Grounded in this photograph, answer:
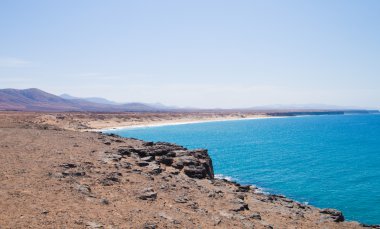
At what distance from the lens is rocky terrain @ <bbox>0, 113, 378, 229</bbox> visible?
49.0ft

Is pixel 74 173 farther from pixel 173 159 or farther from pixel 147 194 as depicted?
pixel 173 159

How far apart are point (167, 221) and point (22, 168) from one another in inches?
423

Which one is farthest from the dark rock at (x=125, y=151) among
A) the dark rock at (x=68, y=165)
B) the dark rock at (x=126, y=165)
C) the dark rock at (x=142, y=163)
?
the dark rock at (x=68, y=165)

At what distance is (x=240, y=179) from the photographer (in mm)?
43594

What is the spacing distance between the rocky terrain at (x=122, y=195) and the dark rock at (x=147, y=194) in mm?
57

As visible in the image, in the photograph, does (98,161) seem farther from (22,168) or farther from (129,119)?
(129,119)

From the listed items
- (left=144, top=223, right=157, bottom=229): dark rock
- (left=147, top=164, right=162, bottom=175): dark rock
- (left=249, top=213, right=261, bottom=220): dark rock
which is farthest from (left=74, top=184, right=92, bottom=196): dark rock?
(left=249, top=213, right=261, bottom=220): dark rock

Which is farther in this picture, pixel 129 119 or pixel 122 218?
pixel 129 119

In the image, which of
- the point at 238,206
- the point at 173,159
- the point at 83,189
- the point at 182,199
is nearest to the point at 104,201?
the point at 83,189

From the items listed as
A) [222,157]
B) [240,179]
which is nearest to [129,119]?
[222,157]

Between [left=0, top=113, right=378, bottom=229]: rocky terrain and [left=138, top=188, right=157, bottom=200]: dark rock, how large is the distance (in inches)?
2.2

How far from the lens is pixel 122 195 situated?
61.7 ft

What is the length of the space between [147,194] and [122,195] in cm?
142

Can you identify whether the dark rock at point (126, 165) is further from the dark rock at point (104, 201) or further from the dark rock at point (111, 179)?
the dark rock at point (104, 201)
